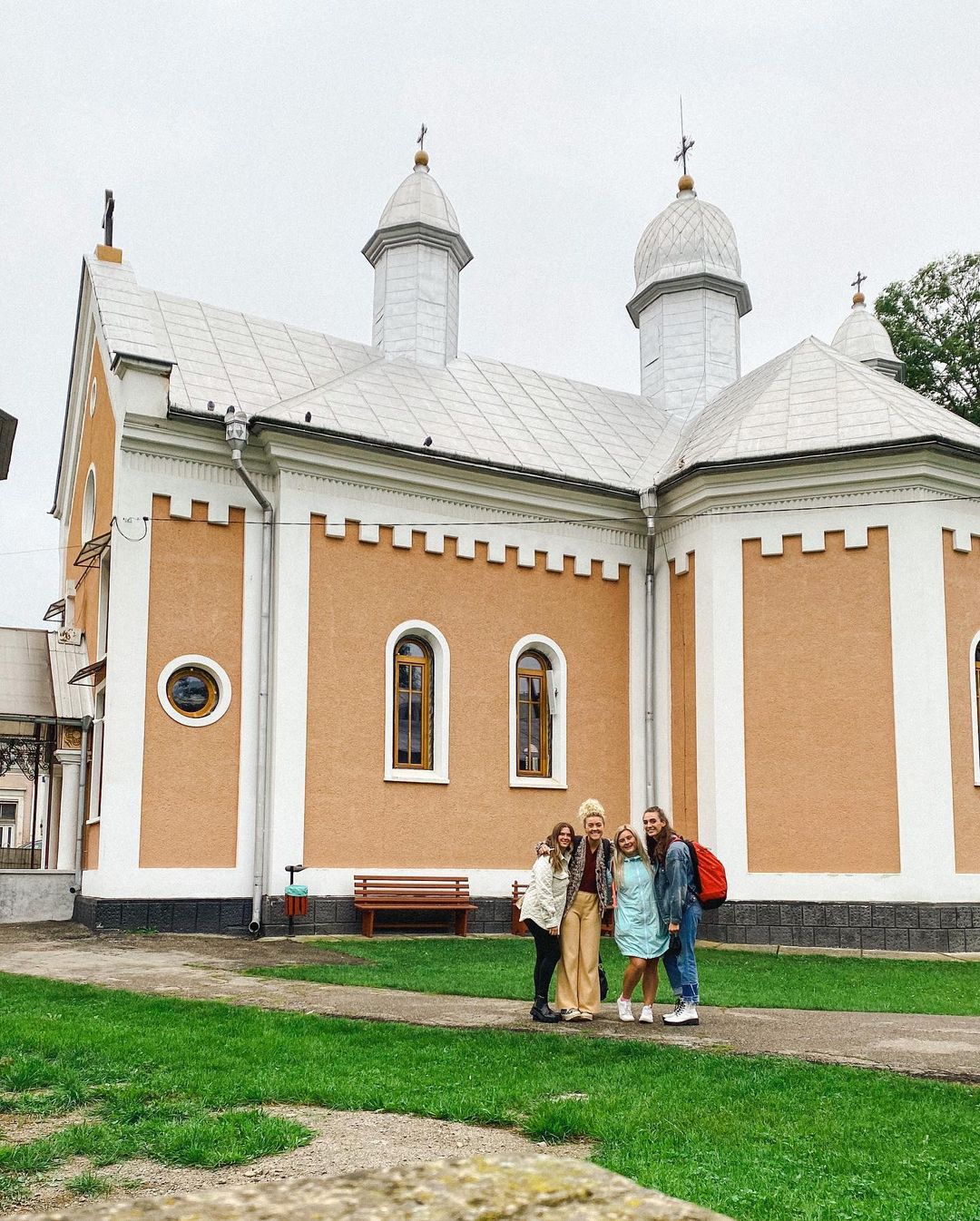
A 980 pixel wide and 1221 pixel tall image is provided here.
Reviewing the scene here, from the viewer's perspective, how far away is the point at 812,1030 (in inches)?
304

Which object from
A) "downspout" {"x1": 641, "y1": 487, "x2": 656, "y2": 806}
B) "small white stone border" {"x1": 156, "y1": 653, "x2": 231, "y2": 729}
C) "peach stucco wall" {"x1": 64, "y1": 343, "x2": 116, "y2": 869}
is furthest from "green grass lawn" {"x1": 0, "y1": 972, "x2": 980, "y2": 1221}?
"downspout" {"x1": 641, "y1": 487, "x2": 656, "y2": 806}

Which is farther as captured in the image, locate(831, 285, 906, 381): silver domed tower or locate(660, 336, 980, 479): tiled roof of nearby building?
locate(831, 285, 906, 381): silver domed tower

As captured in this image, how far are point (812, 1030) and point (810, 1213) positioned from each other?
13.2 ft

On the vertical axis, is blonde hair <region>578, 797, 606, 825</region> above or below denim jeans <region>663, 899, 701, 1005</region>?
above

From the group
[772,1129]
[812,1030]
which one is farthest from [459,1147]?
[812,1030]

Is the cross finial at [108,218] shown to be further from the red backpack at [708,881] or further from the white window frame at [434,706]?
the red backpack at [708,881]

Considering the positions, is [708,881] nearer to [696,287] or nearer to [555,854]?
[555,854]

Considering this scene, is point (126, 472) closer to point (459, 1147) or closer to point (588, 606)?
point (588, 606)

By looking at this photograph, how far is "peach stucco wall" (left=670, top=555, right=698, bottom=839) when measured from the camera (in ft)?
51.3

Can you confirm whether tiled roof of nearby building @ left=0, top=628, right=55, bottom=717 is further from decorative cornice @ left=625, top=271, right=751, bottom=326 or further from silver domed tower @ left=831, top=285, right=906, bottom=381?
silver domed tower @ left=831, top=285, right=906, bottom=381

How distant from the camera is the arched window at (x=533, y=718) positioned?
52.9ft

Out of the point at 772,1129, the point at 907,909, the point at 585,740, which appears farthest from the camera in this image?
the point at 585,740

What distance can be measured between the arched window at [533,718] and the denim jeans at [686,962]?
7.83m

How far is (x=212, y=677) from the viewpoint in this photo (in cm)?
1439
